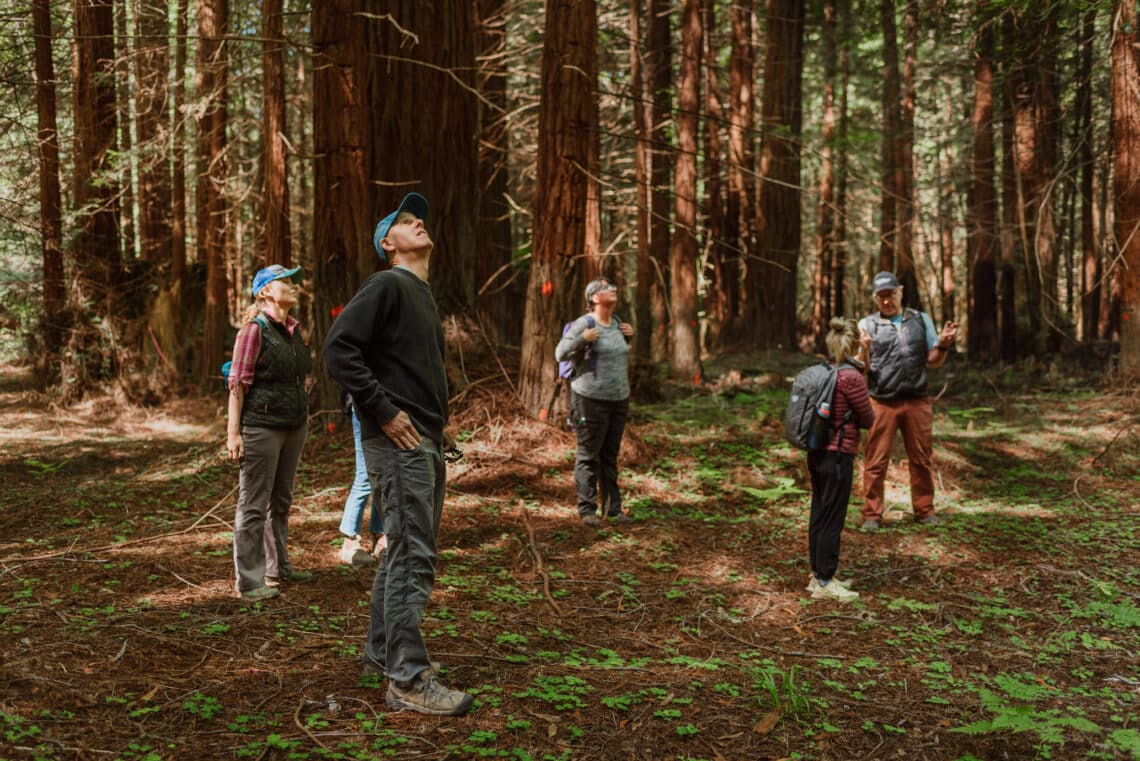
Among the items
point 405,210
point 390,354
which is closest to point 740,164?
point 405,210

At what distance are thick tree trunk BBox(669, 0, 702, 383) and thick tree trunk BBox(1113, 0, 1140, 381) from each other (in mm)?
5631

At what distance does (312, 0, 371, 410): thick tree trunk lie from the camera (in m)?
9.04

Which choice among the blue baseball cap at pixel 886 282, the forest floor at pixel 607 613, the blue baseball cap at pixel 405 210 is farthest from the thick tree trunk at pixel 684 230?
the blue baseball cap at pixel 405 210

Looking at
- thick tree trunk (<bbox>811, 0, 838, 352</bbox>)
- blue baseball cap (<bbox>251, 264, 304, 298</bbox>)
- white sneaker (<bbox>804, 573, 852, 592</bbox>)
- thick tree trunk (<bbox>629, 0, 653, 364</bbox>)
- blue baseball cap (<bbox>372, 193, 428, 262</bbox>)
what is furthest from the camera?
thick tree trunk (<bbox>811, 0, 838, 352</bbox>)

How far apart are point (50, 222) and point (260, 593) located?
36.6 feet

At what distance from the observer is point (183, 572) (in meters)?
6.11

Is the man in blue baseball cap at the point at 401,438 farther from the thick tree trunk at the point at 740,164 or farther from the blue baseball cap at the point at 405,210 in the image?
the thick tree trunk at the point at 740,164

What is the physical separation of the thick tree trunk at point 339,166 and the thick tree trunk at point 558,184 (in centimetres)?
187

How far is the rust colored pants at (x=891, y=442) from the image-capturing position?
26.6 ft

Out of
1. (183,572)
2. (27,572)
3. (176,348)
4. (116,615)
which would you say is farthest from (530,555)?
(176,348)

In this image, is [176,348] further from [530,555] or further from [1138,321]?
[1138,321]

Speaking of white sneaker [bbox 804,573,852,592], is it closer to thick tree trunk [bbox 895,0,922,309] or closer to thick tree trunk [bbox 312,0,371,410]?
thick tree trunk [bbox 312,0,371,410]

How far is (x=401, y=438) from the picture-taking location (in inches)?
153

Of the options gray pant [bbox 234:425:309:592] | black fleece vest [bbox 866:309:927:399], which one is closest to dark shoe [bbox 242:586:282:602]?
gray pant [bbox 234:425:309:592]
